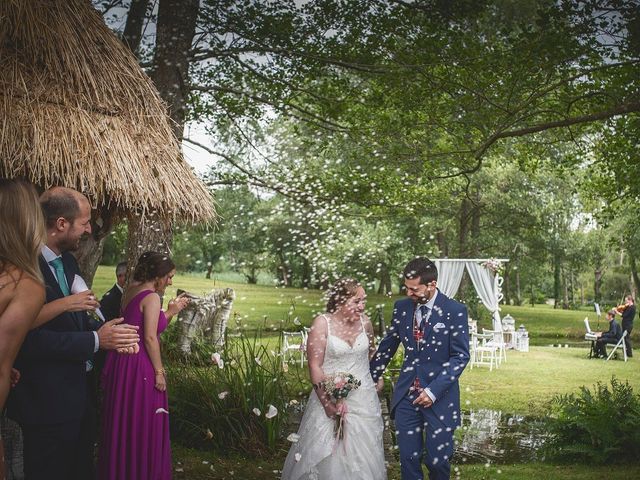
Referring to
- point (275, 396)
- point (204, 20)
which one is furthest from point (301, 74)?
point (275, 396)

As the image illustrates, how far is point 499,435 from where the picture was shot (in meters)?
8.95

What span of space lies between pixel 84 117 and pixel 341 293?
106 inches

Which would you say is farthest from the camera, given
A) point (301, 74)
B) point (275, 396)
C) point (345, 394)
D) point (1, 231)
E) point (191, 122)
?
point (191, 122)

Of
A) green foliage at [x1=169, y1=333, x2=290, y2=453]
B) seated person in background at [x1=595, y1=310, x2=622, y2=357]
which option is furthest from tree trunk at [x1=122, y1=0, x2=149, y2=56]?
seated person in background at [x1=595, y1=310, x2=622, y2=357]

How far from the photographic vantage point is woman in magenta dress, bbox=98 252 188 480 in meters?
4.77

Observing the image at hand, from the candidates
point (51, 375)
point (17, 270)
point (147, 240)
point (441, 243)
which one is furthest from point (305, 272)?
point (17, 270)

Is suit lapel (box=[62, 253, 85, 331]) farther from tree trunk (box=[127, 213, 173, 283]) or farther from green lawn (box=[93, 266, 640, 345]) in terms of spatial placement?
green lawn (box=[93, 266, 640, 345])

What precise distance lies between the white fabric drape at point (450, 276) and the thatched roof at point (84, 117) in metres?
14.3

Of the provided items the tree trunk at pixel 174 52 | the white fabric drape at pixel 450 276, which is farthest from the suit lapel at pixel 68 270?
the white fabric drape at pixel 450 276

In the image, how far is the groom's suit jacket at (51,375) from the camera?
3484 mm

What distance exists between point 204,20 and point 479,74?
13.7ft

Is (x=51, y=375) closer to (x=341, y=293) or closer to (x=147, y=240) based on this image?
(x=341, y=293)

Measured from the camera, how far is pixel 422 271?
4.89 metres

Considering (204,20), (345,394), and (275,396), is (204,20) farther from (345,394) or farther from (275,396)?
(345,394)
